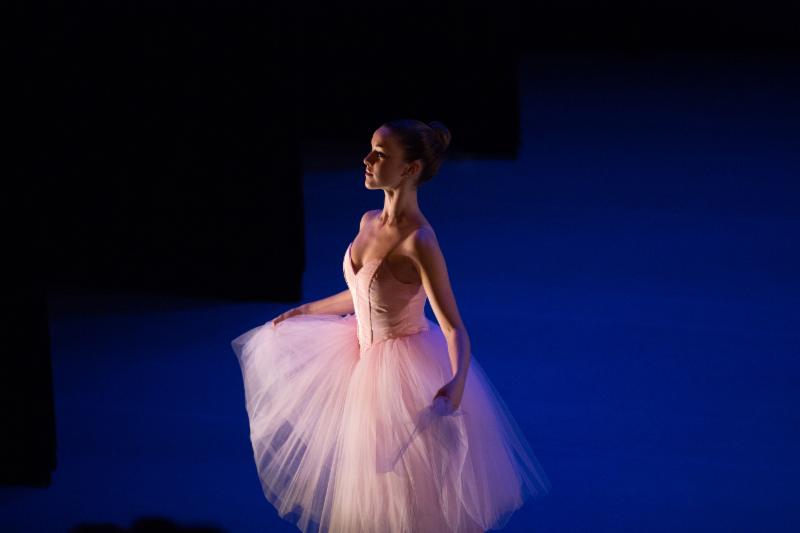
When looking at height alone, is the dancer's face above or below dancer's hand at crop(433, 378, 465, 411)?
Answer: above

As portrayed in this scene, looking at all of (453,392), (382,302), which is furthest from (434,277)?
(453,392)

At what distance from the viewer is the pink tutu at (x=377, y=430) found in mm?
2340

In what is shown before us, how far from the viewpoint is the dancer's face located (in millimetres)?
2365

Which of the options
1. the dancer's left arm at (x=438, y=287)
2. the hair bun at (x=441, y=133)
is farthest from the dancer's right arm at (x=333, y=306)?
the hair bun at (x=441, y=133)

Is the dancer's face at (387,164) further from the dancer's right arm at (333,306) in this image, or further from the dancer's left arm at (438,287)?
the dancer's right arm at (333,306)

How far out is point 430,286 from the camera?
2348mm

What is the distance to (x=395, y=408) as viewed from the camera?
2373mm

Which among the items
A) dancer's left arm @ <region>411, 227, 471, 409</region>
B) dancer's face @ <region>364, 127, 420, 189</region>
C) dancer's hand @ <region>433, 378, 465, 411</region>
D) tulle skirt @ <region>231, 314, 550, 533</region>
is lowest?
tulle skirt @ <region>231, 314, 550, 533</region>

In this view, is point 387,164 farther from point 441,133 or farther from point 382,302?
point 382,302

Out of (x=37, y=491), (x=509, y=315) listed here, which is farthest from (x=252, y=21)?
(x=37, y=491)

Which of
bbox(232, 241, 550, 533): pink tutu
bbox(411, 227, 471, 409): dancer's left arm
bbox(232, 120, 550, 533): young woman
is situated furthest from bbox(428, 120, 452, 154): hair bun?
bbox(232, 241, 550, 533): pink tutu

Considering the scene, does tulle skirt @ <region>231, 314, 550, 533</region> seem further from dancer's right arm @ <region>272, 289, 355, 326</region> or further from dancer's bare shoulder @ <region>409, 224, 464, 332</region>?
dancer's bare shoulder @ <region>409, 224, 464, 332</region>

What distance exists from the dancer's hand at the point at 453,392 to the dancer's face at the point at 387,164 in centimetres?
49

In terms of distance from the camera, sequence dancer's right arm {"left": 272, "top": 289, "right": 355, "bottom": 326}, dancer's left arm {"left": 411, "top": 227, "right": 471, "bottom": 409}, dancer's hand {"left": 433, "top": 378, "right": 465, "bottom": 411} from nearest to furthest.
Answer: dancer's hand {"left": 433, "top": 378, "right": 465, "bottom": 411}, dancer's left arm {"left": 411, "top": 227, "right": 471, "bottom": 409}, dancer's right arm {"left": 272, "top": 289, "right": 355, "bottom": 326}
